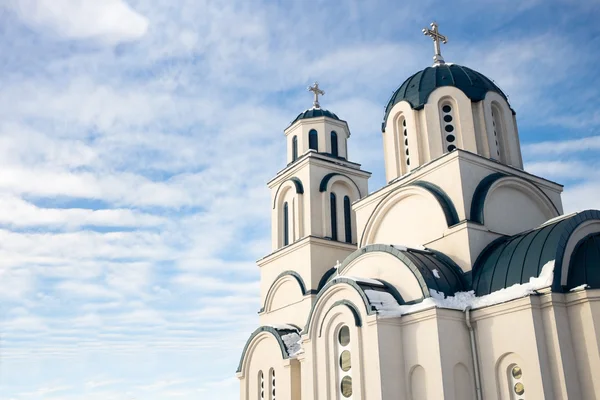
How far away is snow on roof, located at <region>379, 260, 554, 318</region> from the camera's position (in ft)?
37.8

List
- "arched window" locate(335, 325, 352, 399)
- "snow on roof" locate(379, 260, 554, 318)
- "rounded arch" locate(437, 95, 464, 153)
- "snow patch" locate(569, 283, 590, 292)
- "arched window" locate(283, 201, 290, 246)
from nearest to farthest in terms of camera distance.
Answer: "snow patch" locate(569, 283, 590, 292)
"snow on roof" locate(379, 260, 554, 318)
"arched window" locate(335, 325, 352, 399)
"rounded arch" locate(437, 95, 464, 153)
"arched window" locate(283, 201, 290, 246)

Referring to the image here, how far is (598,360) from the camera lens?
10.8 m

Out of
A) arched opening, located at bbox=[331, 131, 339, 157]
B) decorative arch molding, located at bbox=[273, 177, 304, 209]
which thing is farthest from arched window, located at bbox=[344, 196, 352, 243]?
arched opening, located at bbox=[331, 131, 339, 157]

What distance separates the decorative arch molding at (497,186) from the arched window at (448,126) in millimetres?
1652

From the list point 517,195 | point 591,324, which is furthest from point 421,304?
point 517,195

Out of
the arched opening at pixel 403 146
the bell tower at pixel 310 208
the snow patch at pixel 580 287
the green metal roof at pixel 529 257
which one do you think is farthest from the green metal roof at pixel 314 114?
the snow patch at pixel 580 287

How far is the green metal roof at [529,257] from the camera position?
461 inches

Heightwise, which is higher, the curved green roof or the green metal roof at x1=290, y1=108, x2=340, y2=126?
the green metal roof at x1=290, y1=108, x2=340, y2=126

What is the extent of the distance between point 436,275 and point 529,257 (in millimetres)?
1967

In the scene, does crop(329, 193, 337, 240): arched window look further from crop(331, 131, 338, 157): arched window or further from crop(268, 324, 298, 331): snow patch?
crop(268, 324, 298, 331): snow patch

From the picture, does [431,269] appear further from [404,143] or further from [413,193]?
[404,143]

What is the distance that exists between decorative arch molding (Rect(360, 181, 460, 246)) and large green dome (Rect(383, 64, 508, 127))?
253cm

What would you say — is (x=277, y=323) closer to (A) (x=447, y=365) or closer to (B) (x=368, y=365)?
(B) (x=368, y=365)

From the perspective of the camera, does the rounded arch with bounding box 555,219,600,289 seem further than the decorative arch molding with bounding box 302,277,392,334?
No
